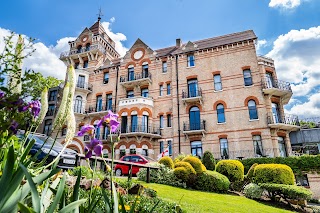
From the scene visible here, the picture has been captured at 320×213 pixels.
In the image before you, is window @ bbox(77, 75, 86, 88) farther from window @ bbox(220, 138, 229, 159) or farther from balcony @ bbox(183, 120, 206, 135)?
window @ bbox(220, 138, 229, 159)

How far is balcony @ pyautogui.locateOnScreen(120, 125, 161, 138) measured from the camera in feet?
74.2

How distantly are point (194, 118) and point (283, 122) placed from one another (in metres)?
8.25

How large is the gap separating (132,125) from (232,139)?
33.3 feet

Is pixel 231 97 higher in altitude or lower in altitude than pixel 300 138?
higher

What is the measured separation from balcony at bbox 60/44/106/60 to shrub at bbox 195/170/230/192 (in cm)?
2312

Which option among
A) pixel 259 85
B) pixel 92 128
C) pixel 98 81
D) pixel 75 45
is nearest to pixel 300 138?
pixel 259 85

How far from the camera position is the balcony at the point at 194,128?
2164 cm

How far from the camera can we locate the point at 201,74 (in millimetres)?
24281

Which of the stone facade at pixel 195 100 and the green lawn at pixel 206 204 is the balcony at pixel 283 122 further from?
the green lawn at pixel 206 204

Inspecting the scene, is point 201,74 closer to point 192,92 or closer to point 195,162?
point 192,92

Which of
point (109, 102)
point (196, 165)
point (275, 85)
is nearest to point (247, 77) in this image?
point (275, 85)

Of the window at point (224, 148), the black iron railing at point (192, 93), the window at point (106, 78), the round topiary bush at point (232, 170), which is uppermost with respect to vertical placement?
the window at point (106, 78)

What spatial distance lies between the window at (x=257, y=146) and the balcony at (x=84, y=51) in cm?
2204

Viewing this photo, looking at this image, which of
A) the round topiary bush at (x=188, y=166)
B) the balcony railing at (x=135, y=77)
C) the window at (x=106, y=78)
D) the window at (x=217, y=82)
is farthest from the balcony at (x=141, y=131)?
the round topiary bush at (x=188, y=166)
